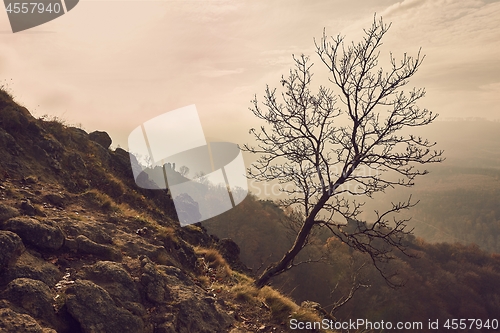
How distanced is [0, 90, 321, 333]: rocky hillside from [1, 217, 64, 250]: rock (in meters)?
0.02

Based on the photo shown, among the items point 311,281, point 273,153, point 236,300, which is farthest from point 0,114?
point 311,281

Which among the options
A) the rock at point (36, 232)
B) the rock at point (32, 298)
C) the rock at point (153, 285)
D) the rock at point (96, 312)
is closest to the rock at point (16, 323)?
the rock at point (32, 298)

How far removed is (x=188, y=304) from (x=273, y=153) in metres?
4.61

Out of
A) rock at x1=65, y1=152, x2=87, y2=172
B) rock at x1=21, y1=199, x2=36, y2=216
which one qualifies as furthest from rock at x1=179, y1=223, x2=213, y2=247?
rock at x1=21, y1=199, x2=36, y2=216

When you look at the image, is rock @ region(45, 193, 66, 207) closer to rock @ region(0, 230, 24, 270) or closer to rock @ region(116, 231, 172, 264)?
rock @ region(116, 231, 172, 264)

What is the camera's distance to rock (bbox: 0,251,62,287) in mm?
4262

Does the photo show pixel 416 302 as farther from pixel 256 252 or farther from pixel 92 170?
pixel 92 170

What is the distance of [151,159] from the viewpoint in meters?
22.0

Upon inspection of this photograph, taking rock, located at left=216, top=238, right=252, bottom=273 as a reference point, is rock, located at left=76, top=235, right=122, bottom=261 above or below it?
above

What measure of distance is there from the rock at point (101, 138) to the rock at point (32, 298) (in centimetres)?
1269

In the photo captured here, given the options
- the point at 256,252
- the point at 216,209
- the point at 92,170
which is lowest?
the point at 256,252

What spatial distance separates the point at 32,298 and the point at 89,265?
4.47 ft

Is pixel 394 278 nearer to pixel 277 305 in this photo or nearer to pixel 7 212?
pixel 277 305

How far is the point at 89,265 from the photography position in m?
5.41
